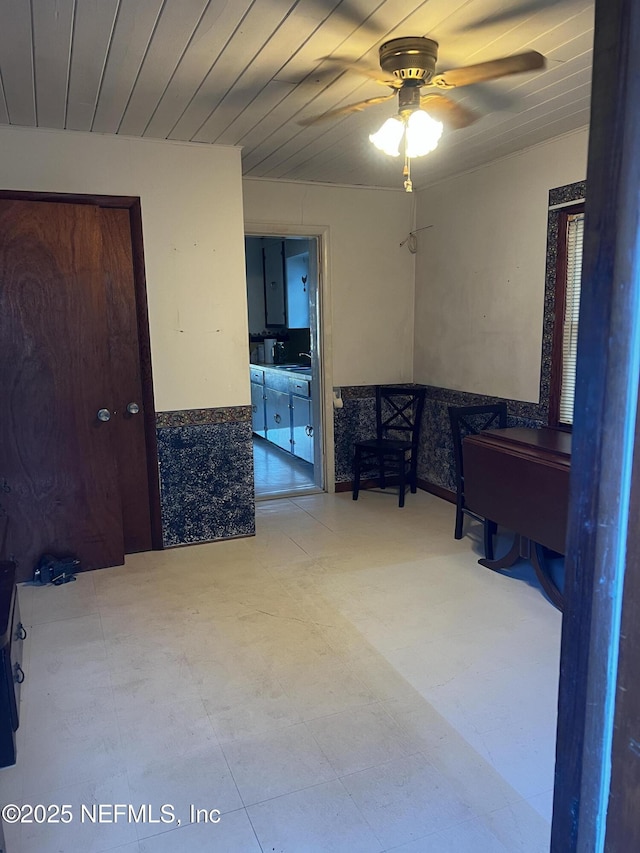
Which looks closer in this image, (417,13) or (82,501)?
(417,13)

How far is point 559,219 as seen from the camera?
322 centimetres

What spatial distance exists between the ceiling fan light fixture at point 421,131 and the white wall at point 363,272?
200 centimetres

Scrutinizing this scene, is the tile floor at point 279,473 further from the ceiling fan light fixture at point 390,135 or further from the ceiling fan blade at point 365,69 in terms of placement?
the ceiling fan blade at point 365,69

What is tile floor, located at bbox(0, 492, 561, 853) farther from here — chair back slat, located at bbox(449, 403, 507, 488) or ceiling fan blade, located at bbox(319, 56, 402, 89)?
ceiling fan blade, located at bbox(319, 56, 402, 89)

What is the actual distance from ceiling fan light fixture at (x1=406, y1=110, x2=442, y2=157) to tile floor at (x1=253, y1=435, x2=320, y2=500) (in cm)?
284

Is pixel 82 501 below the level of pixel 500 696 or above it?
above

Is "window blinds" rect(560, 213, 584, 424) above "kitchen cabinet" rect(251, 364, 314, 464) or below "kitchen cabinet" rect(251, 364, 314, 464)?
above

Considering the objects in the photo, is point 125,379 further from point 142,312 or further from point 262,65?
point 262,65

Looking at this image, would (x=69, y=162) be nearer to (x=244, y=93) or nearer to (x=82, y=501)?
(x=244, y=93)

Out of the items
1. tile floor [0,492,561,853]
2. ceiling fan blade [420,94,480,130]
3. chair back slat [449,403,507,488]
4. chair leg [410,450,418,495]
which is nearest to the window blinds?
chair back slat [449,403,507,488]

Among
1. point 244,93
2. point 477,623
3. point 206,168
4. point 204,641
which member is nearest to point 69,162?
point 206,168

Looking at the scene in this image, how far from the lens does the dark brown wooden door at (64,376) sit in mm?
2908

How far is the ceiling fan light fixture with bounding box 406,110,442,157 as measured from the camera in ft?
6.94

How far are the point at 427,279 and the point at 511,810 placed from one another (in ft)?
11.7
